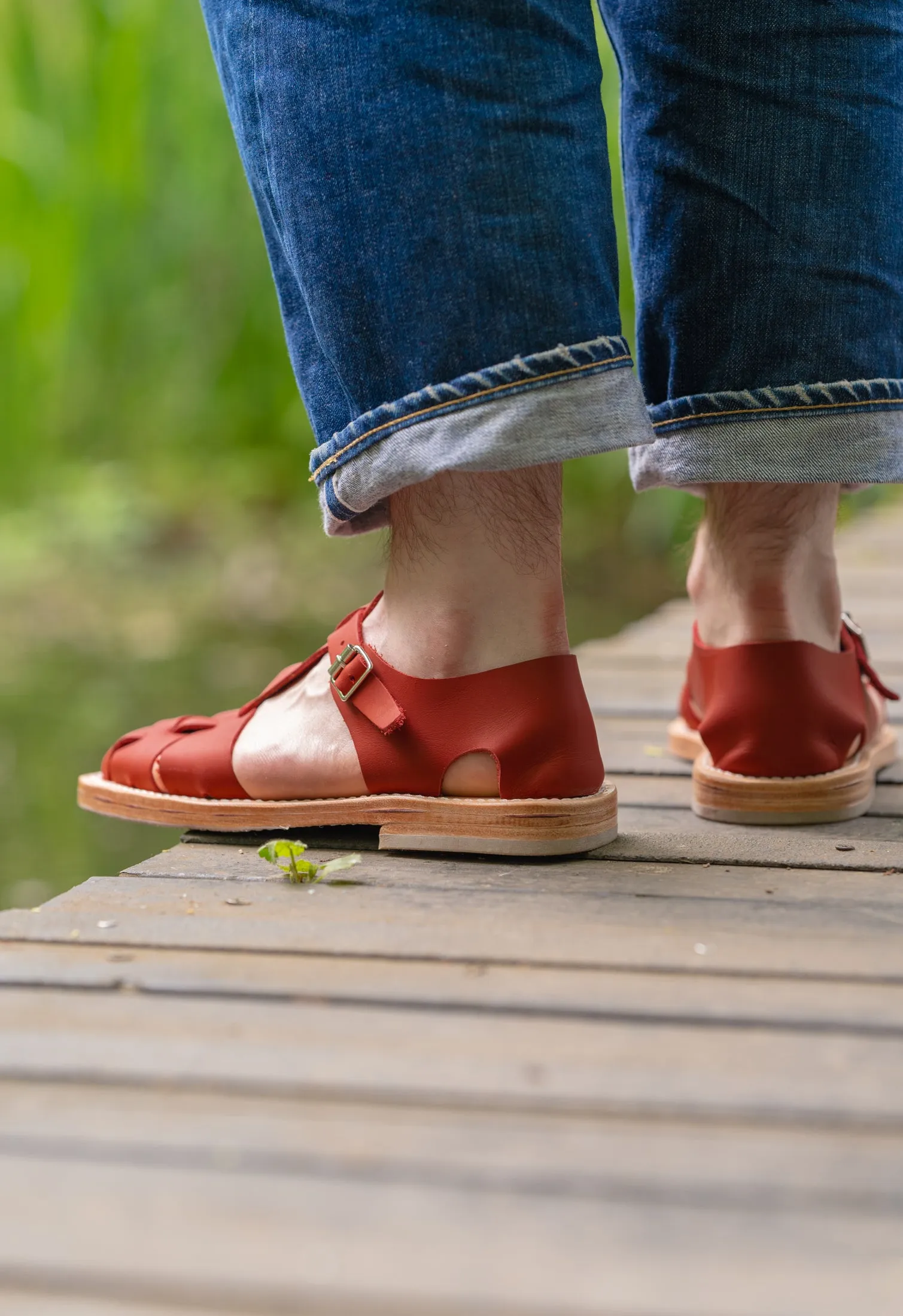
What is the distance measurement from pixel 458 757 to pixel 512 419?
254 millimetres

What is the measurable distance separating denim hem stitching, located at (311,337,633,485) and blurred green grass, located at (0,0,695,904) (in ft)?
7.63

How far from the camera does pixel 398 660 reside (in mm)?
982

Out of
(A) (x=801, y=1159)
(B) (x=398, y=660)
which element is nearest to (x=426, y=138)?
(B) (x=398, y=660)

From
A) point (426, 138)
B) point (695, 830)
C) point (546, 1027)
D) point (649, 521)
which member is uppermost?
point (426, 138)

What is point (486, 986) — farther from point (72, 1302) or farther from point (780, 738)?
point (780, 738)

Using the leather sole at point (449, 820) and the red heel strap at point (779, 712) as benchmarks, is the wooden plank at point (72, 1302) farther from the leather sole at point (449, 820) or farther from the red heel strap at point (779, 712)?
the red heel strap at point (779, 712)

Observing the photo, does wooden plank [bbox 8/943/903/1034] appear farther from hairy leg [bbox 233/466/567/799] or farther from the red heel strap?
the red heel strap

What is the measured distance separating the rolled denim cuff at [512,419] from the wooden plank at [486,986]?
0.30 meters

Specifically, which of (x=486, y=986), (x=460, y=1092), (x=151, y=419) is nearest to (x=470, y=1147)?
(x=460, y=1092)

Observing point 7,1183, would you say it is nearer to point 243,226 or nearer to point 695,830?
point 695,830

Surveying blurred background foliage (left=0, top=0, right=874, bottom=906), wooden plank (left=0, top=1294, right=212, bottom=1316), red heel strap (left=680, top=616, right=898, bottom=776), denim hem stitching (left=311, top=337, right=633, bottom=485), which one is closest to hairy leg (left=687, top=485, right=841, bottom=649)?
red heel strap (left=680, top=616, right=898, bottom=776)

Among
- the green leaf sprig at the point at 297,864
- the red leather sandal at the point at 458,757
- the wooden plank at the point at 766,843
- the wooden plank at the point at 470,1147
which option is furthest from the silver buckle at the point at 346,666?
the wooden plank at the point at 470,1147

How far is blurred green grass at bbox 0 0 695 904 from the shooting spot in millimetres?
3879

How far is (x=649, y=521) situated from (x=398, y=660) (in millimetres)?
3545
